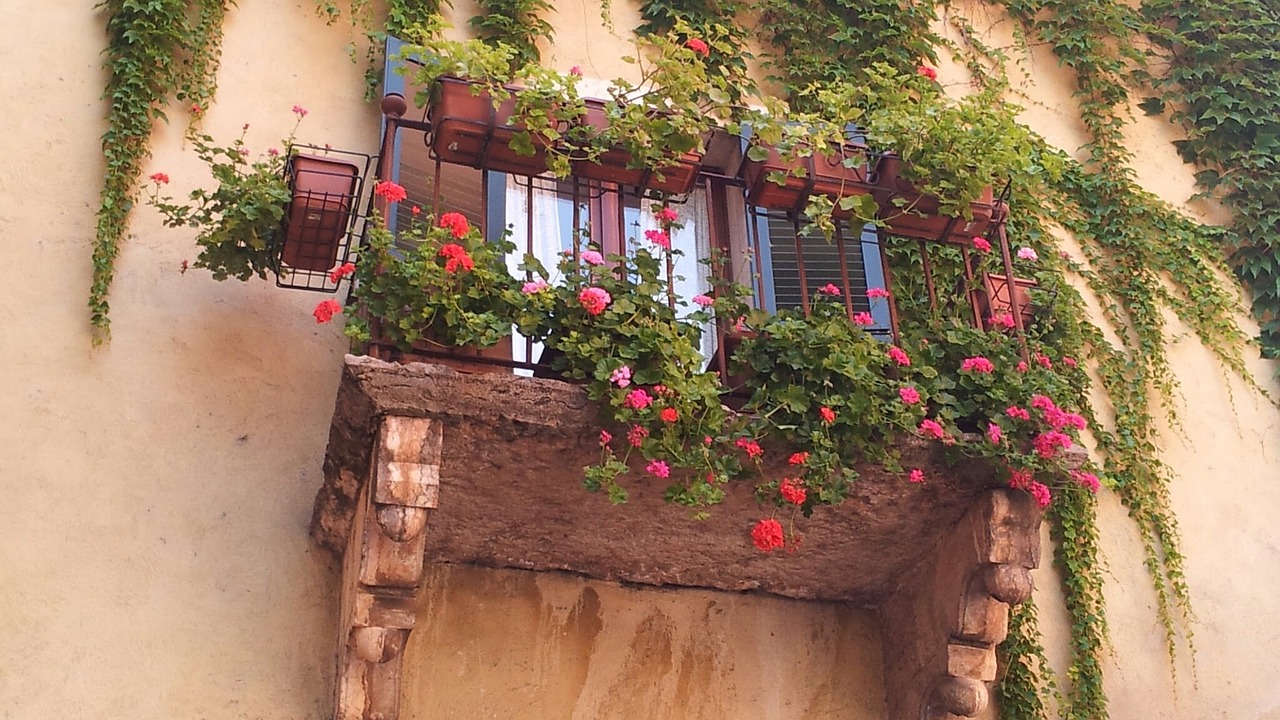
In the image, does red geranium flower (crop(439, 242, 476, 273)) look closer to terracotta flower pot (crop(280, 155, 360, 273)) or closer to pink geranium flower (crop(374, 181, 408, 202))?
pink geranium flower (crop(374, 181, 408, 202))

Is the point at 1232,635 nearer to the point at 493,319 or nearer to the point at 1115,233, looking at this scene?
the point at 1115,233

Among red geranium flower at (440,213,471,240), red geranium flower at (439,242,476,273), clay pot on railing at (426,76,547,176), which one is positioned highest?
clay pot on railing at (426,76,547,176)

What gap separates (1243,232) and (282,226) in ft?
15.2

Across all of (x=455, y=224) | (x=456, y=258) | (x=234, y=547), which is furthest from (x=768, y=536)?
(x=234, y=547)

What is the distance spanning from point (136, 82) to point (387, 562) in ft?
8.06

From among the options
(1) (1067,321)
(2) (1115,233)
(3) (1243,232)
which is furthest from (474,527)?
(3) (1243,232)

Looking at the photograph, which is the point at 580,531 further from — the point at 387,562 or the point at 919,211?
the point at 919,211

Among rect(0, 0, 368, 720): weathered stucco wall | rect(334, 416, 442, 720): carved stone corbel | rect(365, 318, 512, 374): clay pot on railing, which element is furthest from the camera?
rect(0, 0, 368, 720): weathered stucco wall

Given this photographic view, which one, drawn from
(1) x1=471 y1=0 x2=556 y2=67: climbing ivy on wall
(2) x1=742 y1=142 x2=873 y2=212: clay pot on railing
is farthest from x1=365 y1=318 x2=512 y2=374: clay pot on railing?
(1) x1=471 y1=0 x2=556 y2=67: climbing ivy on wall

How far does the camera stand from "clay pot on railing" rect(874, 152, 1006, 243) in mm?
5266

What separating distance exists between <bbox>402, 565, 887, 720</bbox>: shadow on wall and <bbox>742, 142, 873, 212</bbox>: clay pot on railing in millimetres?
1477

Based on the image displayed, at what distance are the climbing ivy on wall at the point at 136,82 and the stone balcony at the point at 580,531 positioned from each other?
4.40 ft

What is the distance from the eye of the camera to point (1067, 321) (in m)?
6.27

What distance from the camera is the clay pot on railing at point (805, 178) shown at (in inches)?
206
